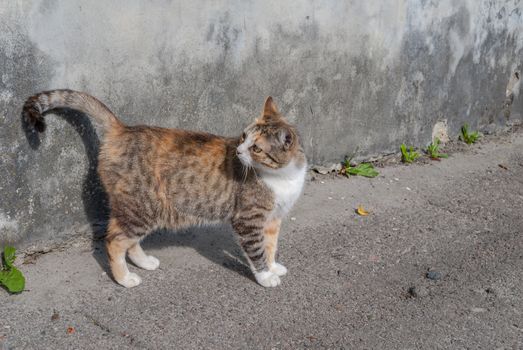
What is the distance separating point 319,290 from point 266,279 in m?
0.36

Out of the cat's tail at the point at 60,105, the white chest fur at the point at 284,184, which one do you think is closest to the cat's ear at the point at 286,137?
the white chest fur at the point at 284,184

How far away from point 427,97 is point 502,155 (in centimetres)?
118

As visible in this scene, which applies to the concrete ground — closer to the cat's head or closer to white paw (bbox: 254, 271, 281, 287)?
white paw (bbox: 254, 271, 281, 287)

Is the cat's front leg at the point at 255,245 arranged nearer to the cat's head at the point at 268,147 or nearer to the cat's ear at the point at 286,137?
the cat's head at the point at 268,147

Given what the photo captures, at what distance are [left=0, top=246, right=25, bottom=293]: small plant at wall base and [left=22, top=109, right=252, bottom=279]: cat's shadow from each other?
56 centimetres

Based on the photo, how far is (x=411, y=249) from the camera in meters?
4.67

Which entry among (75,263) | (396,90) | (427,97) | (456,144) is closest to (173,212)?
(75,263)

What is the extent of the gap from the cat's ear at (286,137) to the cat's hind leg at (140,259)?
1240 millimetres

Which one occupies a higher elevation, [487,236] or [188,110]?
[188,110]

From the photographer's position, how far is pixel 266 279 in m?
4.04

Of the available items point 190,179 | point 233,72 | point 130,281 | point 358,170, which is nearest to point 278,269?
point 190,179

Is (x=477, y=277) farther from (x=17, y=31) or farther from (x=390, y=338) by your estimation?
(x=17, y=31)

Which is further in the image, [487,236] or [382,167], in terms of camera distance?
[382,167]

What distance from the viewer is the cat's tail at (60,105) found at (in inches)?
147
